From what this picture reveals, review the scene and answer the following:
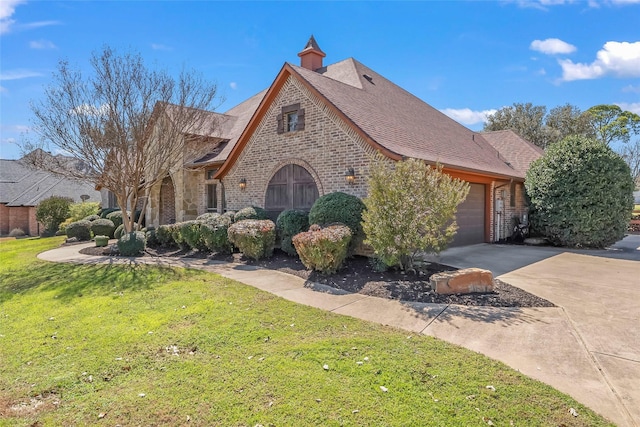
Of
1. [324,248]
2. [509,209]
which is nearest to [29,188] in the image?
[324,248]

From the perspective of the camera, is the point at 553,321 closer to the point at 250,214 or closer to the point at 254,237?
the point at 254,237

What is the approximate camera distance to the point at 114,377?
385 centimetres

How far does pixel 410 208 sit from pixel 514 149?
1500 centimetres

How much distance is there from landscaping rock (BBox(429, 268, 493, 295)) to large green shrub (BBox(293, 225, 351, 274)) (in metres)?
2.29

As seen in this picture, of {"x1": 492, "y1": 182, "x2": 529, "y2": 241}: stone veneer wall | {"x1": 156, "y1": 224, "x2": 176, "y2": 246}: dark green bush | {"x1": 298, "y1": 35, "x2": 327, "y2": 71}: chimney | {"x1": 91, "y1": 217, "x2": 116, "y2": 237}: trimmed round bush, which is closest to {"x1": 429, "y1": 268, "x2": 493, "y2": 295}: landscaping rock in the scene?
{"x1": 492, "y1": 182, "x2": 529, "y2": 241}: stone veneer wall

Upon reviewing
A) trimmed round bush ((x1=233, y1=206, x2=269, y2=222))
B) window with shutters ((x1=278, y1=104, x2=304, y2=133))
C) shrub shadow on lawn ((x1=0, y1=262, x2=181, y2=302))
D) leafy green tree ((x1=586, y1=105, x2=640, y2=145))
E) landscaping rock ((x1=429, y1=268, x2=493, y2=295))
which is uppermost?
leafy green tree ((x1=586, y1=105, x2=640, y2=145))

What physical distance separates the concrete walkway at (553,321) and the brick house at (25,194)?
27295 millimetres

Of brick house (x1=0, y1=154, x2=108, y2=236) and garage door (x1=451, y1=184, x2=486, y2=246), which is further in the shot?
brick house (x1=0, y1=154, x2=108, y2=236)

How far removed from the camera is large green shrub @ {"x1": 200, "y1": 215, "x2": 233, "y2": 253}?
11.3 metres

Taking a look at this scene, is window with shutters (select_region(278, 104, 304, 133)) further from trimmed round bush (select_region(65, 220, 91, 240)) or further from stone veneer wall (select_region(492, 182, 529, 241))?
trimmed round bush (select_region(65, 220, 91, 240))

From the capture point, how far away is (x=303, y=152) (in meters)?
12.1

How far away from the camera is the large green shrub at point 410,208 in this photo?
734cm

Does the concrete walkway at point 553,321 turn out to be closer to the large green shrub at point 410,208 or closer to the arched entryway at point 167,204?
the large green shrub at point 410,208

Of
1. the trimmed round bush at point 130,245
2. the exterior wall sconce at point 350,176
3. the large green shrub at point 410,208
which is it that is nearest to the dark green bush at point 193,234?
the trimmed round bush at point 130,245
